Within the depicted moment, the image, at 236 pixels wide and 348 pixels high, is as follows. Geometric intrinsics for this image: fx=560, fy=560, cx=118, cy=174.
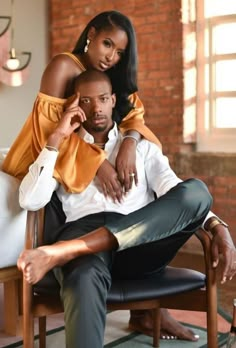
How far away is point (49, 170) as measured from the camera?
1782mm

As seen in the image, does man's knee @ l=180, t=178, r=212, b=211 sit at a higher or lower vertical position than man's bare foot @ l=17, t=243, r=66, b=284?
higher

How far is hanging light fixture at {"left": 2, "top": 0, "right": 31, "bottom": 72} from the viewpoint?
4906 millimetres

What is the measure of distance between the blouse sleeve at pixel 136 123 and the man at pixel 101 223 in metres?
0.04

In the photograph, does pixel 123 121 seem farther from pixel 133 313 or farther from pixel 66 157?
pixel 133 313

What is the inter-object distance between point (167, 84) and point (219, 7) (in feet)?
2.33

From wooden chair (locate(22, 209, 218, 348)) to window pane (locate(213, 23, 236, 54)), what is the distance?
291cm

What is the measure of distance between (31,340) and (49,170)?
0.52 m

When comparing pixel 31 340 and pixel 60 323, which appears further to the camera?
pixel 60 323

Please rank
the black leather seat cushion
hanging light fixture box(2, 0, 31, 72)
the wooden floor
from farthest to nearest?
hanging light fixture box(2, 0, 31, 72), the wooden floor, the black leather seat cushion

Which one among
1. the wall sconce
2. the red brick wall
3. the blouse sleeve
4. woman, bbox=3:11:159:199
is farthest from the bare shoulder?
the wall sconce

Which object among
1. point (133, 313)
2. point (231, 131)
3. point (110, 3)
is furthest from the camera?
point (110, 3)

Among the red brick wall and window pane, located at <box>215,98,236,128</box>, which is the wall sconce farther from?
window pane, located at <box>215,98,236,128</box>

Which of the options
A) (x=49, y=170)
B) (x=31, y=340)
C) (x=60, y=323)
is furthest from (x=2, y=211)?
(x=60, y=323)

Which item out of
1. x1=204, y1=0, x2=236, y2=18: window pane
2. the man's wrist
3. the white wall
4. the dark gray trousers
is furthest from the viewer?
the white wall
